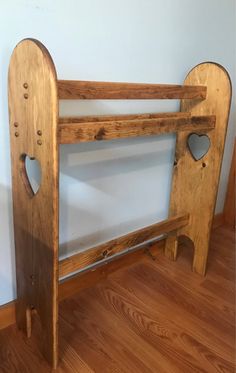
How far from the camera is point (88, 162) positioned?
1.31 m

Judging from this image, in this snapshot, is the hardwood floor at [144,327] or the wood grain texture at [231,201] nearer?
the hardwood floor at [144,327]

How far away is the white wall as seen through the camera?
105cm

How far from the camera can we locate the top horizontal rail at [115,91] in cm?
96

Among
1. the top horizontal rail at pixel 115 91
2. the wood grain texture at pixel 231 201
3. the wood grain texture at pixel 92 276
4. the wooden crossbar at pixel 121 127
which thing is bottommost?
the wood grain texture at pixel 92 276

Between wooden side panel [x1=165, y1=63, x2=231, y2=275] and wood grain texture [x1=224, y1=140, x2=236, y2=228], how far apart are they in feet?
2.33

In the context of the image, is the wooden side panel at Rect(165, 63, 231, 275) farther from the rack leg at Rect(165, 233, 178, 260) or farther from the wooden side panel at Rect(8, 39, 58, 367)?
the wooden side panel at Rect(8, 39, 58, 367)

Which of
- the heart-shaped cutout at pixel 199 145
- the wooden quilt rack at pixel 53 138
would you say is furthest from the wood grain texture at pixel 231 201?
the wooden quilt rack at pixel 53 138

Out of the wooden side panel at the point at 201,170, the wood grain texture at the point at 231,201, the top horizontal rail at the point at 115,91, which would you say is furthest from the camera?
the wood grain texture at the point at 231,201

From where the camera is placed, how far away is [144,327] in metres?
1.27

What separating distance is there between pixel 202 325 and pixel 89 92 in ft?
3.38

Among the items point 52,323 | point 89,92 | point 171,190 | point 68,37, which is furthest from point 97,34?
point 52,323

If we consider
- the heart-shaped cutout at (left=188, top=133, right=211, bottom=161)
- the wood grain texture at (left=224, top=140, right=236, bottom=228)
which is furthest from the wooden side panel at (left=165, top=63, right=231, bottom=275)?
the wood grain texture at (left=224, top=140, right=236, bottom=228)

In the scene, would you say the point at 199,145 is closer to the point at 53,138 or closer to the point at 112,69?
the point at 112,69

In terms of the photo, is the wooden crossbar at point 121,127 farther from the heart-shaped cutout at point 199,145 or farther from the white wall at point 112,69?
the heart-shaped cutout at point 199,145
